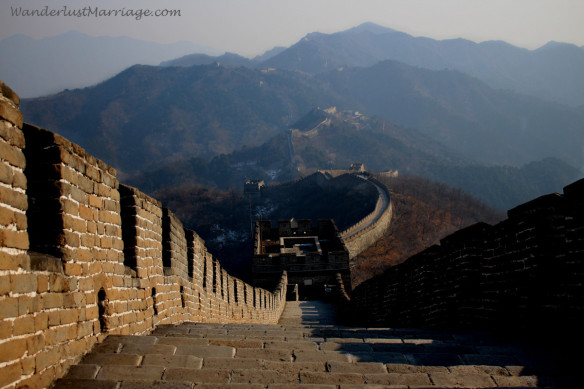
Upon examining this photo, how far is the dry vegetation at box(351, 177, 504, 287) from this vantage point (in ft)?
153

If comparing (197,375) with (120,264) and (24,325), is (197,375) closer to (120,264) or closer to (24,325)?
(24,325)

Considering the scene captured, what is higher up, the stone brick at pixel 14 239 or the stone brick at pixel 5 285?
the stone brick at pixel 14 239

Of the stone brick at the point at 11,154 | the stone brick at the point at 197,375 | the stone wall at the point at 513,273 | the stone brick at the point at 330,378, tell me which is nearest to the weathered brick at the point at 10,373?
the stone brick at the point at 197,375

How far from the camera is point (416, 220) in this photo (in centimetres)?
5922

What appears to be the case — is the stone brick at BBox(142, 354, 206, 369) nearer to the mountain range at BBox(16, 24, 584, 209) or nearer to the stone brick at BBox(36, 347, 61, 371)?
the stone brick at BBox(36, 347, 61, 371)

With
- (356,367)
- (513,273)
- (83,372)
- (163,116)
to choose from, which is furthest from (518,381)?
(163,116)

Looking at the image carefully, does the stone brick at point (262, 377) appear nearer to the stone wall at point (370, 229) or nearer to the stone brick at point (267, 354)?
the stone brick at point (267, 354)

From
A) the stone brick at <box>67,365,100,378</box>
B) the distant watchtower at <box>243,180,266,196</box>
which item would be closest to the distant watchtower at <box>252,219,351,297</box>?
the stone brick at <box>67,365,100,378</box>

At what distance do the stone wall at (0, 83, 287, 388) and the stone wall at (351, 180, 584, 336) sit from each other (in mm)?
3245

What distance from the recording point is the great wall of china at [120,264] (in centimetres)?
280

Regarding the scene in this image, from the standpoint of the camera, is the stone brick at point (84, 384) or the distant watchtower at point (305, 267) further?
the distant watchtower at point (305, 267)

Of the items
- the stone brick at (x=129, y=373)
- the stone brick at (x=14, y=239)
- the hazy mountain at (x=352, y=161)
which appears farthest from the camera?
the hazy mountain at (x=352, y=161)

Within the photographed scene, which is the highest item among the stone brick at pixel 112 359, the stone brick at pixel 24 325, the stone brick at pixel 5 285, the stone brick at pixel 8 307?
the stone brick at pixel 5 285

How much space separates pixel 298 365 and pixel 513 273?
101 inches
